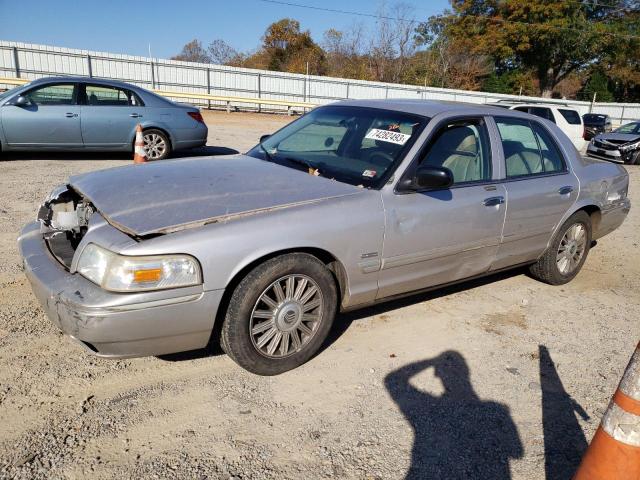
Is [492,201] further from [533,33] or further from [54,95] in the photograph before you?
[533,33]

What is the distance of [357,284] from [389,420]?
890mm

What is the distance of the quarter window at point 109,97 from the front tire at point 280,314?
25.6ft

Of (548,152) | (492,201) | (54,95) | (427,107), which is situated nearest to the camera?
(492,201)

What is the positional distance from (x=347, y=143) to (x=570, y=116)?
48.6 ft

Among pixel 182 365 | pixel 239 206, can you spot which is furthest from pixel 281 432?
pixel 239 206

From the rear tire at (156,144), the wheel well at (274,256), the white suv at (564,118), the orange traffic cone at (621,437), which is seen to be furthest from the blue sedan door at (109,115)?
the white suv at (564,118)

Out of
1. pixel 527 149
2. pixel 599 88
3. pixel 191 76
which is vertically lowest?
pixel 527 149

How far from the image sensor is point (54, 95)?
9.12 meters

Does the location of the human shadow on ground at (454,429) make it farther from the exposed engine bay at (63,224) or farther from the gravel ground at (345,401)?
the exposed engine bay at (63,224)

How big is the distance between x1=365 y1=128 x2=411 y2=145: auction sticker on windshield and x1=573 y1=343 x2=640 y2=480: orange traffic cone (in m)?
2.17

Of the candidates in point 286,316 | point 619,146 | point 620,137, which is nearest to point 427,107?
point 286,316

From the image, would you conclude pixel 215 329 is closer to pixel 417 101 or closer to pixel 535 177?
pixel 417 101

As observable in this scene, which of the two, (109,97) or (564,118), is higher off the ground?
(109,97)

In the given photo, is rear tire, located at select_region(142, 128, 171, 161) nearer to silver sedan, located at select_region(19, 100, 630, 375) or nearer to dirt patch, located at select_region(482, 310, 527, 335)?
silver sedan, located at select_region(19, 100, 630, 375)
